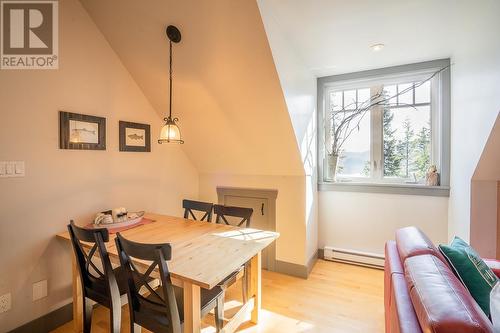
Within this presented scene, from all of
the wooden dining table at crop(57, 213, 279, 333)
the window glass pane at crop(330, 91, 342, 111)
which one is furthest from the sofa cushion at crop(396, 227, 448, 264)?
the window glass pane at crop(330, 91, 342, 111)

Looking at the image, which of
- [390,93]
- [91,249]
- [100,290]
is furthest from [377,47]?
[100,290]

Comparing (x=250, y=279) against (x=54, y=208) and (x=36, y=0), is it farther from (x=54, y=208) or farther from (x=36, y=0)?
(x=36, y=0)

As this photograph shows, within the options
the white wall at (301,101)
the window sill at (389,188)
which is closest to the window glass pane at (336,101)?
the white wall at (301,101)

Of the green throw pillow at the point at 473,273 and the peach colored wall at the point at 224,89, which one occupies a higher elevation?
the peach colored wall at the point at 224,89

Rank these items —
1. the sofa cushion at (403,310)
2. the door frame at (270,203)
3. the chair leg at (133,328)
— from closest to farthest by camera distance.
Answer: the sofa cushion at (403,310), the chair leg at (133,328), the door frame at (270,203)

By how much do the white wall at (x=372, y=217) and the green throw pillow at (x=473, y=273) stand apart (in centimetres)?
153

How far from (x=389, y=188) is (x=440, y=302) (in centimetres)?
223

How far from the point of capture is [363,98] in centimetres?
312

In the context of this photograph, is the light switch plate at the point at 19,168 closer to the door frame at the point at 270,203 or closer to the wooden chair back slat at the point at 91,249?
the wooden chair back slat at the point at 91,249

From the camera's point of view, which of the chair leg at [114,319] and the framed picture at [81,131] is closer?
the chair leg at [114,319]

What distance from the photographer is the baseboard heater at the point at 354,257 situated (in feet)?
9.68

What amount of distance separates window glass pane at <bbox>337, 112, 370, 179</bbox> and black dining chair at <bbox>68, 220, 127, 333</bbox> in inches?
108

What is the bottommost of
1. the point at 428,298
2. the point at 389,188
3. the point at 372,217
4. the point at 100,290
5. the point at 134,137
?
the point at 100,290

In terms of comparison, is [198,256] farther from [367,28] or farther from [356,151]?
[356,151]
